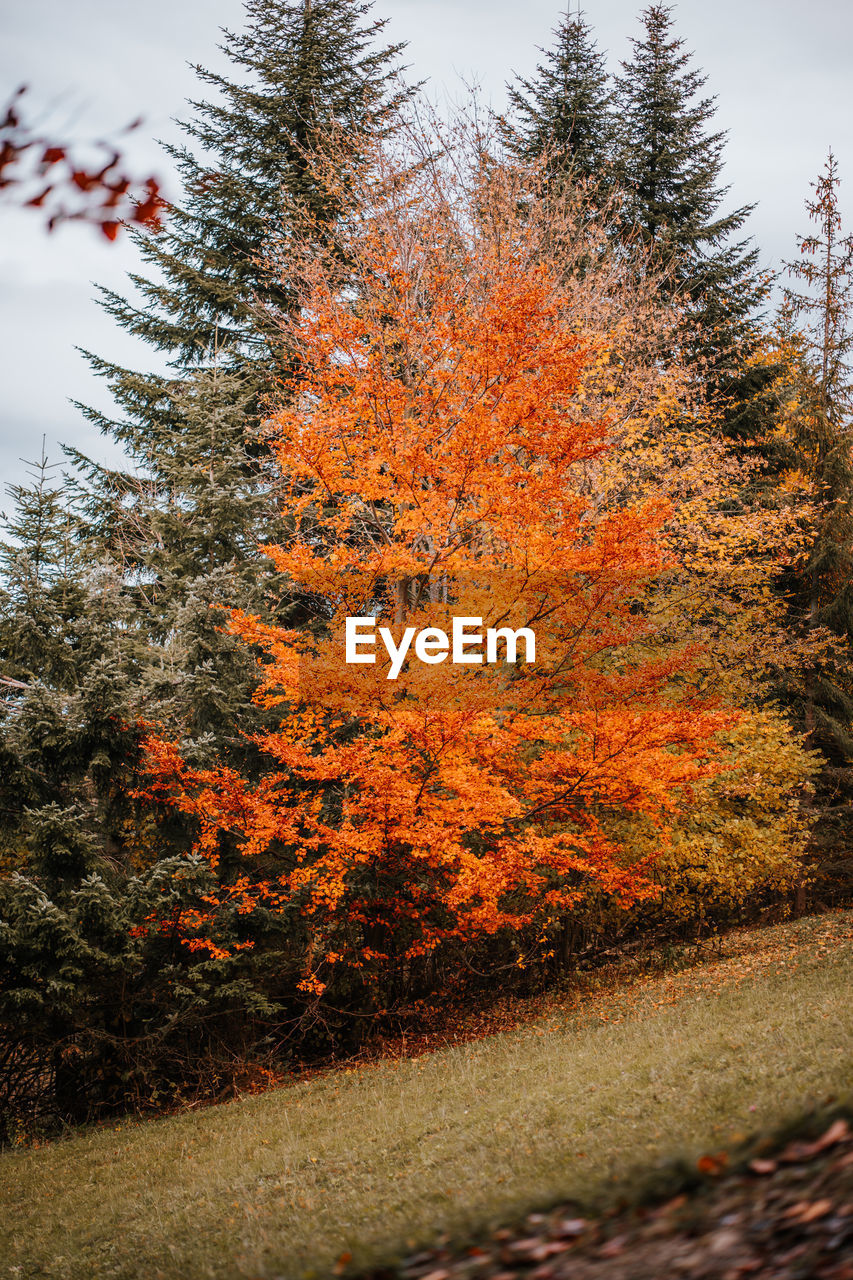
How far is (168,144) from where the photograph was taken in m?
21.3

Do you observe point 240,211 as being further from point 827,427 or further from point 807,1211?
point 807,1211

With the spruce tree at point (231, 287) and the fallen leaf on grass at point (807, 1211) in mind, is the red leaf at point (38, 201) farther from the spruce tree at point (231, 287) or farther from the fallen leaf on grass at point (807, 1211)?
the spruce tree at point (231, 287)

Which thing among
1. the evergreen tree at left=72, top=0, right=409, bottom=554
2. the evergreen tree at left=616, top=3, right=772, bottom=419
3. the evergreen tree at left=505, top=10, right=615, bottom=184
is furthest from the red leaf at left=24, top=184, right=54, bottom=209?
the evergreen tree at left=505, top=10, right=615, bottom=184

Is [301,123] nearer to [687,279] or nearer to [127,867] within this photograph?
[687,279]

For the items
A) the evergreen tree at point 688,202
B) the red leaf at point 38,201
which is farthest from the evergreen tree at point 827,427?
the red leaf at point 38,201

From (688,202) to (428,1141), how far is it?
23.3 metres

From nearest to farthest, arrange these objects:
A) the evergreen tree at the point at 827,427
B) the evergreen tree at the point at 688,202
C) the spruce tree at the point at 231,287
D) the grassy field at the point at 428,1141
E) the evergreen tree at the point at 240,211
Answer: the grassy field at the point at 428,1141, the spruce tree at the point at 231,287, the evergreen tree at the point at 240,211, the evergreen tree at the point at 827,427, the evergreen tree at the point at 688,202

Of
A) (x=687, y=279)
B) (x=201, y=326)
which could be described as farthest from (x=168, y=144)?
(x=687, y=279)

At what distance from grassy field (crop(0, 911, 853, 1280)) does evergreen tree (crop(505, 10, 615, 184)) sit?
20.0 meters

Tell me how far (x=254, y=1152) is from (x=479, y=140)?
16.8 m

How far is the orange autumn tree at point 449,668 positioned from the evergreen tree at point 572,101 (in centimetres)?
1146

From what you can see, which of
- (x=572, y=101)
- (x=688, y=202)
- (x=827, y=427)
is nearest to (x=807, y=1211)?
(x=827, y=427)

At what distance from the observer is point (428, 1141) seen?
779 centimetres

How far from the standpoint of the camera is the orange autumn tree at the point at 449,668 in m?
11.5
